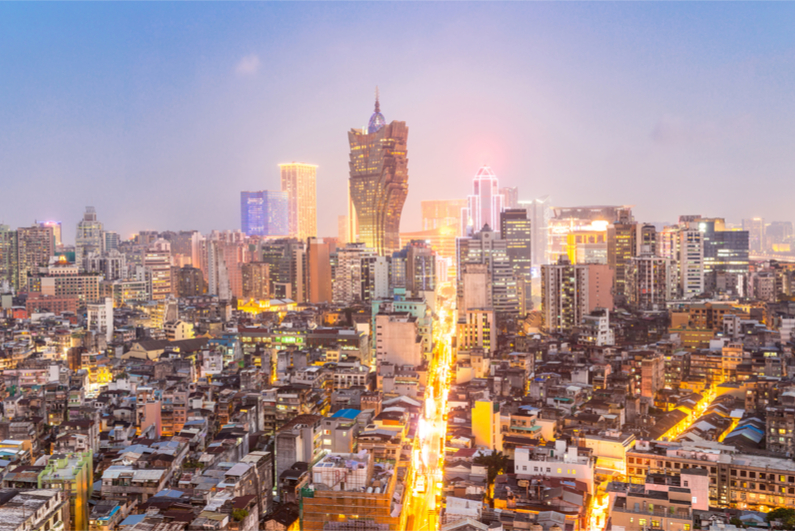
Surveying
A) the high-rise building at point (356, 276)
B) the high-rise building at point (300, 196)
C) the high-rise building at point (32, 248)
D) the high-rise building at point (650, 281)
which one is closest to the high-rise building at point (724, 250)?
the high-rise building at point (650, 281)

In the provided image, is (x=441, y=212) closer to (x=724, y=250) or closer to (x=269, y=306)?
(x=724, y=250)

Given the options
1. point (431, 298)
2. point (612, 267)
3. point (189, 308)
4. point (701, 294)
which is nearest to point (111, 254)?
point (189, 308)

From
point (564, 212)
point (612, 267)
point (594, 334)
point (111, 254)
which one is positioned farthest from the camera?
point (564, 212)

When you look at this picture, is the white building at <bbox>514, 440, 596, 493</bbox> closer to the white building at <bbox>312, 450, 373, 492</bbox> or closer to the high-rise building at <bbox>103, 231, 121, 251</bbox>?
the white building at <bbox>312, 450, 373, 492</bbox>

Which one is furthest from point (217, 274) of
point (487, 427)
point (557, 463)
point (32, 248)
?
point (557, 463)

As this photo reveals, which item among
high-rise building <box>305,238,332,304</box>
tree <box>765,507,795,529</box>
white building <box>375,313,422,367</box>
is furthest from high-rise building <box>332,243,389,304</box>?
tree <box>765,507,795,529</box>

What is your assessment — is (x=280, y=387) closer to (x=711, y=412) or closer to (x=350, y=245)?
(x=711, y=412)

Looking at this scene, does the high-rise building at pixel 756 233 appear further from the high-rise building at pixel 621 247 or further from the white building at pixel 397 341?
the white building at pixel 397 341
